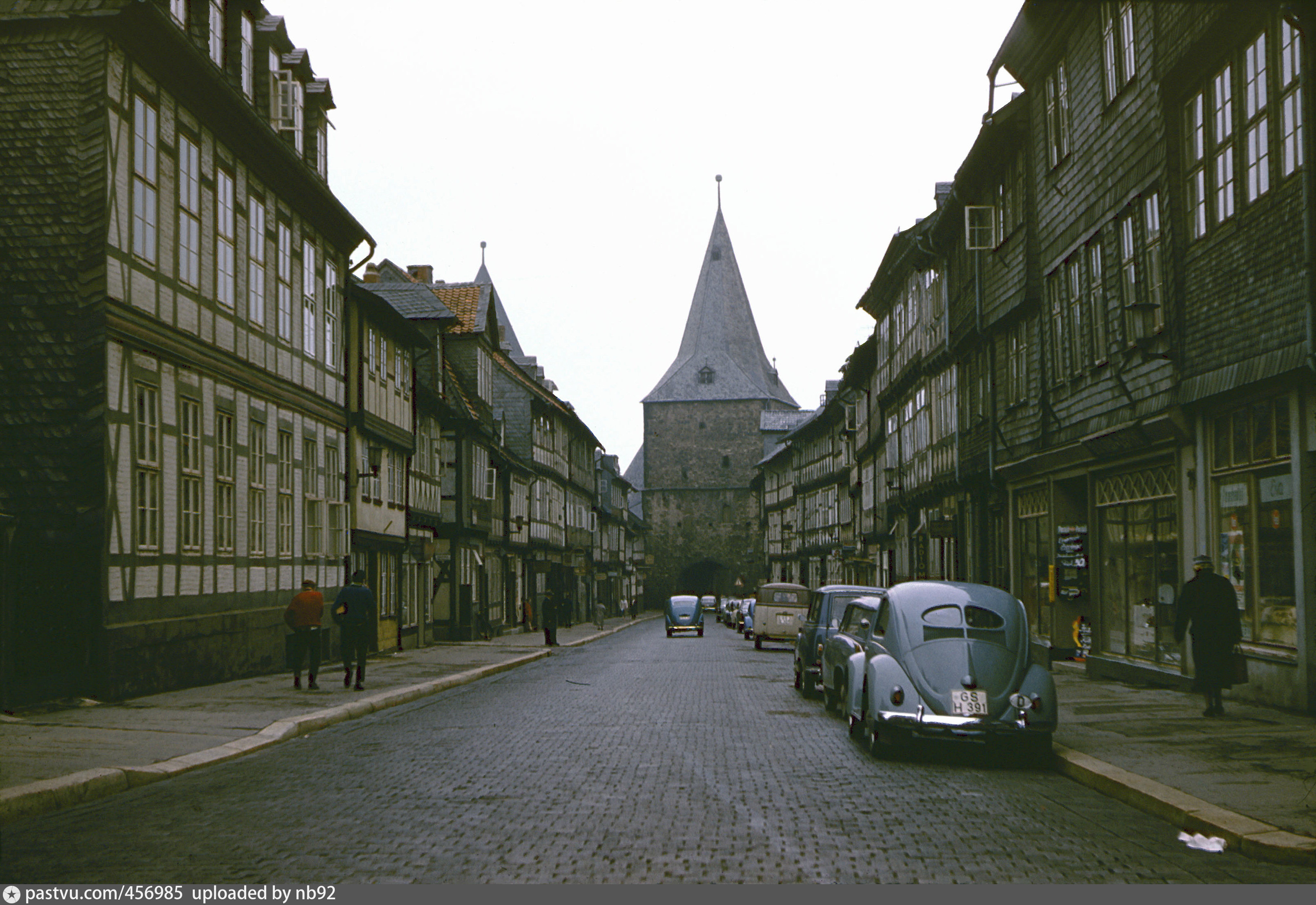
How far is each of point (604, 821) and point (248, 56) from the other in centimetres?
1826

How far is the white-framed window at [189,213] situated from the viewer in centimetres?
1889

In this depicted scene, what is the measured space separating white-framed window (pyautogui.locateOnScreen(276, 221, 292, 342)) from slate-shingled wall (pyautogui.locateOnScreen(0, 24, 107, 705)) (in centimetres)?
737

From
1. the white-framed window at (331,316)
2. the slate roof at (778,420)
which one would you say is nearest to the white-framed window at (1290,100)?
the white-framed window at (331,316)

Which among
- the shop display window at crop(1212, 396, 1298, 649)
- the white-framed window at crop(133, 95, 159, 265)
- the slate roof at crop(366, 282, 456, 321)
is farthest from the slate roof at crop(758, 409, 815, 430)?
the shop display window at crop(1212, 396, 1298, 649)

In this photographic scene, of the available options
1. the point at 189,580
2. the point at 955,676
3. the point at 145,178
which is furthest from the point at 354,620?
the point at 955,676

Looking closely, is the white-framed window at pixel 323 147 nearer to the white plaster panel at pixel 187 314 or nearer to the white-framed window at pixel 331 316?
the white-framed window at pixel 331 316

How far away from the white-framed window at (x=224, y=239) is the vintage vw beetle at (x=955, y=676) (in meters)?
12.4

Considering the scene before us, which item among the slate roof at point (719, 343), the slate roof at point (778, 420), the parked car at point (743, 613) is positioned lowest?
the parked car at point (743, 613)

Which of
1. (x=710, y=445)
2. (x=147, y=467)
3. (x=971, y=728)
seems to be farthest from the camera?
(x=710, y=445)

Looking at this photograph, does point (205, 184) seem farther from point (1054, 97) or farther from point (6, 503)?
point (1054, 97)

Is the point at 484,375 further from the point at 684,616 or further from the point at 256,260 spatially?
the point at 256,260

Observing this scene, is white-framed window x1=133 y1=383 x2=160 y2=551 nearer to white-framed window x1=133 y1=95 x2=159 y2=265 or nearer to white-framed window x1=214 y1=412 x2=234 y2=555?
white-framed window x1=133 y1=95 x2=159 y2=265

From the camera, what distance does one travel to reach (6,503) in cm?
1616

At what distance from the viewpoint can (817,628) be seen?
20250 millimetres
